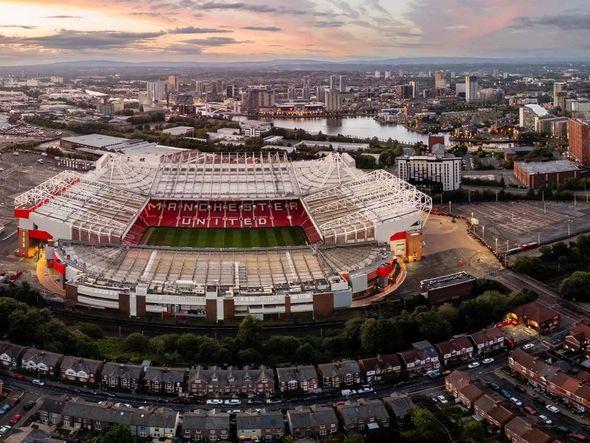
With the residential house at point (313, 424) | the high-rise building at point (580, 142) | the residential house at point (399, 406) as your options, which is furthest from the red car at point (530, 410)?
the high-rise building at point (580, 142)

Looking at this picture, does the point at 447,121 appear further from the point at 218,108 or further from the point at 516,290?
the point at 516,290

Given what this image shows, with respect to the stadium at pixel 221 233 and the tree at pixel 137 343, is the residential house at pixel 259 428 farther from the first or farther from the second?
the stadium at pixel 221 233

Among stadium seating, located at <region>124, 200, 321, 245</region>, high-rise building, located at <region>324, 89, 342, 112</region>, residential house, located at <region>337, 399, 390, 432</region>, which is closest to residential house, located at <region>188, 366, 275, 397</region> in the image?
residential house, located at <region>337, 399, 390, 432</region>

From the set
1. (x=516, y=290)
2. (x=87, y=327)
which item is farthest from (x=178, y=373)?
(x=516, y=290)

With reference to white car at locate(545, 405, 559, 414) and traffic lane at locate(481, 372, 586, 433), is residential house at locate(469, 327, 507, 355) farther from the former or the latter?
white car at locate(545, 405, 559, 414)

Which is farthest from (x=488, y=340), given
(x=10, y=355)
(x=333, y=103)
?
(x=333, y=103)
